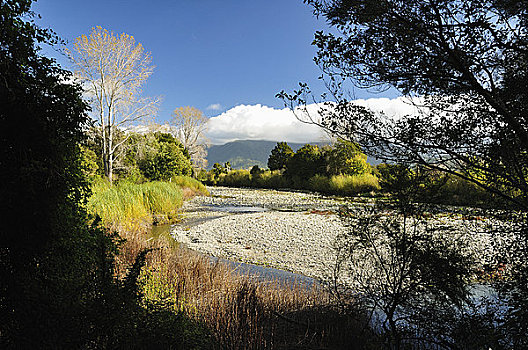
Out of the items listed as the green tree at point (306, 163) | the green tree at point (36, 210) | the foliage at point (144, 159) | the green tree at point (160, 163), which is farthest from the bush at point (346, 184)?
the green tree at point (36, 210)

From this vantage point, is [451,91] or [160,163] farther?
[160,163]

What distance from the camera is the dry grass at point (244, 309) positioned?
2.69 metres

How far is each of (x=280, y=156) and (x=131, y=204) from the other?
24501 millimetres

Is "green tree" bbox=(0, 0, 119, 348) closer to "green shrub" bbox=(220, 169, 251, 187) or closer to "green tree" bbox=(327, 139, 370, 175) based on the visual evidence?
"green tree" bbox=(327, 139, 370, 175)

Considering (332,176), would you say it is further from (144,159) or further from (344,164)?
(144,159)

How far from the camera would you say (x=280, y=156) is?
3228cm

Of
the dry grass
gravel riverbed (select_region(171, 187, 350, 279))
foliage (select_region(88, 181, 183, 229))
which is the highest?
foliage (select_region(88, 181, 183, 229))


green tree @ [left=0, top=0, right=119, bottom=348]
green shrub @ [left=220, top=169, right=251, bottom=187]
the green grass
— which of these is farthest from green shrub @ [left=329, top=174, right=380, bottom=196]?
green tree @ [left=0, top=0, right=119, bottom=348]

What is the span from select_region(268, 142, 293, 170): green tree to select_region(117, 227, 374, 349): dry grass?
2805 cm

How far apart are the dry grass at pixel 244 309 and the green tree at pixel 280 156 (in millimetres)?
28055

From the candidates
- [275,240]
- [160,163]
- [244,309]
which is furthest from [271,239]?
[160,163]

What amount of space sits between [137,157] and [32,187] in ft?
55.4

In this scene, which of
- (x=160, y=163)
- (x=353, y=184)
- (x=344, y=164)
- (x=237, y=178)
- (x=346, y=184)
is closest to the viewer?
(x=160, y=163)

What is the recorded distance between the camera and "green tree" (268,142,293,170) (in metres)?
31.9
